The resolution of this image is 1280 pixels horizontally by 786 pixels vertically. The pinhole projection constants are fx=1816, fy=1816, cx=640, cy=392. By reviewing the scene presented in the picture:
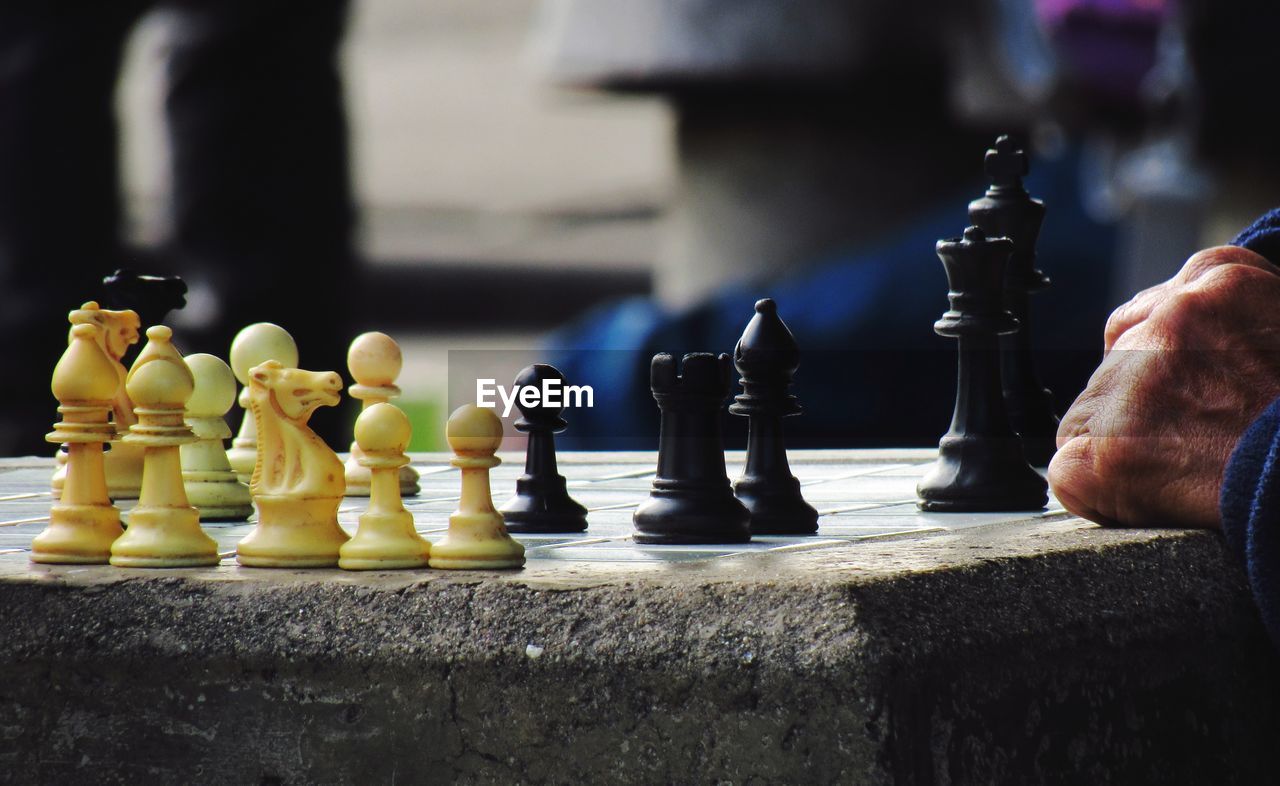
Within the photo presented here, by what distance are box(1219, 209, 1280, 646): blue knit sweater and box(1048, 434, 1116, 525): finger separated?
121 mm

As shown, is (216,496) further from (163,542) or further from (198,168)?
(198,168)

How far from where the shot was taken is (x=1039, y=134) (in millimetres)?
6504

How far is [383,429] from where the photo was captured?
1442 mm

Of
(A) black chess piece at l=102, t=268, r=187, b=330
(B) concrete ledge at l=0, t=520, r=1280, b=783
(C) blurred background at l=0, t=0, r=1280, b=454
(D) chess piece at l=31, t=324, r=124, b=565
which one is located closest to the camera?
(B) concrete ledge at l=0, t=520, r=1280, b=783

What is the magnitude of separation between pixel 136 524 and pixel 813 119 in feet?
16.0

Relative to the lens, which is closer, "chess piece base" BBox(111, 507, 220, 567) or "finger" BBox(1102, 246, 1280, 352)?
"chess piece base" BBox(111, 507, 220, 567)

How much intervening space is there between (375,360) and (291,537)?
0.28 metres

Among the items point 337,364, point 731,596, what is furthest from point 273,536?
→ point 337,364

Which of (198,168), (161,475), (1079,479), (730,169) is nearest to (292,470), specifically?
(161,475)

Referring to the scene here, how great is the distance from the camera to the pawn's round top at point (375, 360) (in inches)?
65.6

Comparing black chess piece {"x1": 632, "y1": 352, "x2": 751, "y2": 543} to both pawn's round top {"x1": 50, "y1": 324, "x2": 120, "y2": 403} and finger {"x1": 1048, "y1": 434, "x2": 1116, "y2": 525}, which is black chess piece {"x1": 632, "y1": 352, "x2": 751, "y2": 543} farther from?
pawn's round top {"x1": 50, "y1": 324, "x2": 120, "y2": 403}

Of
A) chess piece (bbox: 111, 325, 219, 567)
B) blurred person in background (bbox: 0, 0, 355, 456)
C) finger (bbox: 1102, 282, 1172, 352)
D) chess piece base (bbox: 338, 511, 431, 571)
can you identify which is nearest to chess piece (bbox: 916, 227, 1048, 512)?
finger (bbox: 1102, 282, 1172, 352)

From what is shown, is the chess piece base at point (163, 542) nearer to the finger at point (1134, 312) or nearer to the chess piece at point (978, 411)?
the chess piece at point (978, 411)

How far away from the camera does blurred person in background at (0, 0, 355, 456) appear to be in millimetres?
4227
